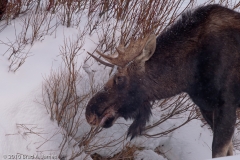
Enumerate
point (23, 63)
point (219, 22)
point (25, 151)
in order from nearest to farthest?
1. point (219, 22)
2. point (25, 151)
3. point (23, 63)

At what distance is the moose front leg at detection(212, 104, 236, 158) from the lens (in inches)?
182

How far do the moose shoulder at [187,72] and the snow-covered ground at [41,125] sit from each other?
865 mm

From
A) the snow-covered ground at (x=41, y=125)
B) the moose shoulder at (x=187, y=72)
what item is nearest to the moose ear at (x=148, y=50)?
the moose shoulder at (x=187, y=72)

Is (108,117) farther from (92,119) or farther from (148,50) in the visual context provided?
(148,50)

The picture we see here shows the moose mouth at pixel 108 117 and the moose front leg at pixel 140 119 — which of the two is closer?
the moose mouth at pixel 108 117

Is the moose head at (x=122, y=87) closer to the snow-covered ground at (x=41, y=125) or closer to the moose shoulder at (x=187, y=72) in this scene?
the moose shoulder at (x=187, y=72)

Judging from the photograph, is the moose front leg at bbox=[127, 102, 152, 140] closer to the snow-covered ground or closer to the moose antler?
the snow-covered ground

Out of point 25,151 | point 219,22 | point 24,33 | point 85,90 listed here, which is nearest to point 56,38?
point 24,33

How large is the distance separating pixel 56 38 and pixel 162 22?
162cm

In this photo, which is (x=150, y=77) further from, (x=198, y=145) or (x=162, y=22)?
(x=198, y=145)

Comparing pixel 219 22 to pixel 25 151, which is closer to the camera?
pixel 219 22

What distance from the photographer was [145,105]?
4.94m

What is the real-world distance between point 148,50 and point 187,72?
543 mm

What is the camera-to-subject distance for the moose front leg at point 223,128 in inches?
182
